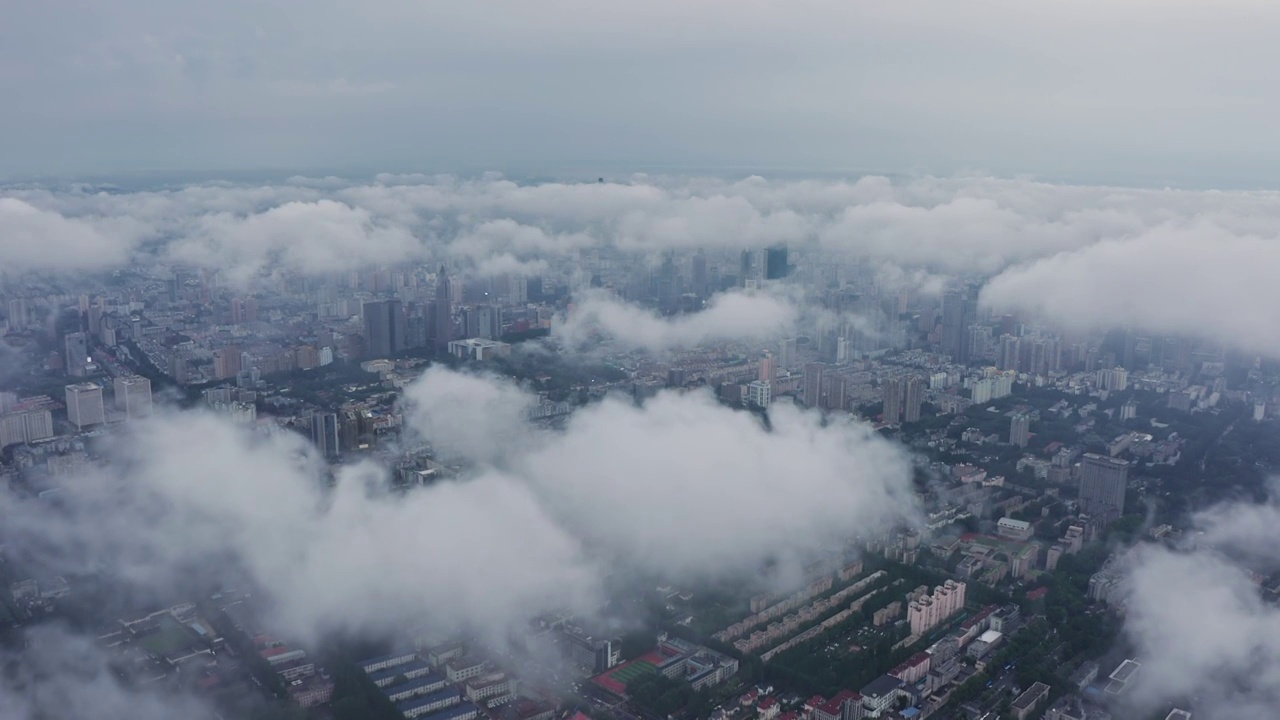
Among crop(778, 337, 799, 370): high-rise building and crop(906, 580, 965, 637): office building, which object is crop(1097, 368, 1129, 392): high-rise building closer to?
crop(778, 337, 799, 370): high-rise building

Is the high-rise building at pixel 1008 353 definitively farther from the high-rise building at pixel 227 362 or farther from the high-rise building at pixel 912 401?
the high-rise building at pixel 227 362

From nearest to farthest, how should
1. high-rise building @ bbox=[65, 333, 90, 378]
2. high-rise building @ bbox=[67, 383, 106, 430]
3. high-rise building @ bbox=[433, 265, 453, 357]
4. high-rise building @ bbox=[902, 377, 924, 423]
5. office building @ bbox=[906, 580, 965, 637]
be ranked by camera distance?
office building @ bbox=[906, 580, 965, 637], high-rise building @ bbox=[67, 383, 106, 430], high-rise building @ bbox=[65, 333, 90, 378], high-rise building @ bbox=[902, 377, 924, 423], high-rise building @ bbox=[433, 265, 453, 357]

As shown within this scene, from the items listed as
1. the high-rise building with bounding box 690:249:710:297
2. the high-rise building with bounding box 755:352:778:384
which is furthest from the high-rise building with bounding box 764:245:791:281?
the high-rise building with bounding box 755:352:778:384

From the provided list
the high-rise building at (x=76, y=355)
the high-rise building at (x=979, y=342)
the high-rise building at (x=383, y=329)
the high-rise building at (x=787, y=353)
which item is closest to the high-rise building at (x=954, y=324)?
the high-rise building at (x=979, y=342)

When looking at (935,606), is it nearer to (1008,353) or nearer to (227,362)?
(1008,353)

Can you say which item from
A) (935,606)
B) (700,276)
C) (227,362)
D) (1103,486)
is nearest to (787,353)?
(700,276)
